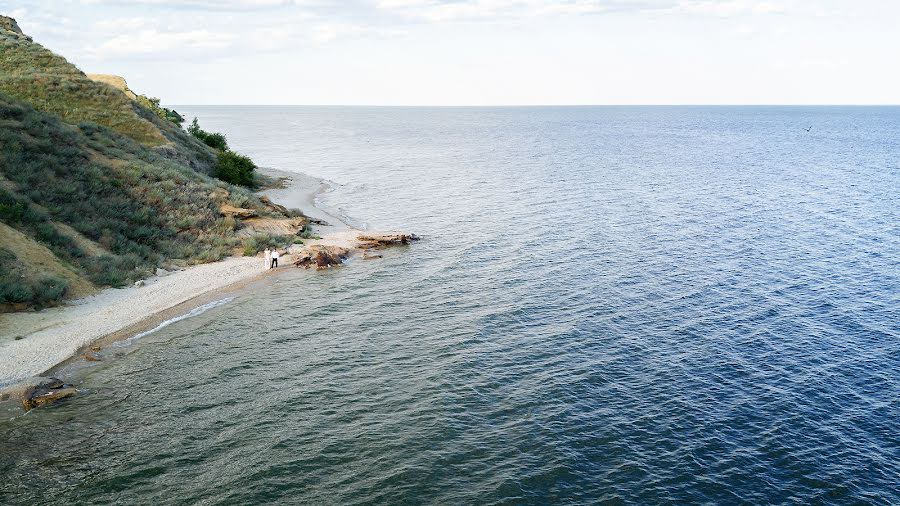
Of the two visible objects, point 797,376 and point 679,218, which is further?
point 679,218

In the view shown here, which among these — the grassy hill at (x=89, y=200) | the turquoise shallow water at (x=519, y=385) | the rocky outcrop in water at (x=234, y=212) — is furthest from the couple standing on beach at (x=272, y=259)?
the rocky outcrop in water at (x=234, y=212)

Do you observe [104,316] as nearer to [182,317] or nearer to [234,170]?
[182,317]

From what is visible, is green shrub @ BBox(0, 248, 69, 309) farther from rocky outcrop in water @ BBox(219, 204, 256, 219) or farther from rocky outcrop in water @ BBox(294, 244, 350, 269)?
rocky outcrop in water @ BBox(219, 204, 256, 219)

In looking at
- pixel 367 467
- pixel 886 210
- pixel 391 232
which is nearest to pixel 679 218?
pixel 886 210

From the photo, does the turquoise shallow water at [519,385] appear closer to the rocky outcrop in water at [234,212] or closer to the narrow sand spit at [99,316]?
the narrow sand spit at [99,316]

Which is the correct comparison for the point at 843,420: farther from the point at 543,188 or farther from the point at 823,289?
the point at 543,188

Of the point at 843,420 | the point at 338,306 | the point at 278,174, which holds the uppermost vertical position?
the point at 278,174

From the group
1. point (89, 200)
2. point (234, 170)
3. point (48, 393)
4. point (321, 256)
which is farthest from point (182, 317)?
point (234, 170)

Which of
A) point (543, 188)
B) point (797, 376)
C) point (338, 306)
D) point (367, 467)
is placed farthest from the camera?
point (543, 188)
